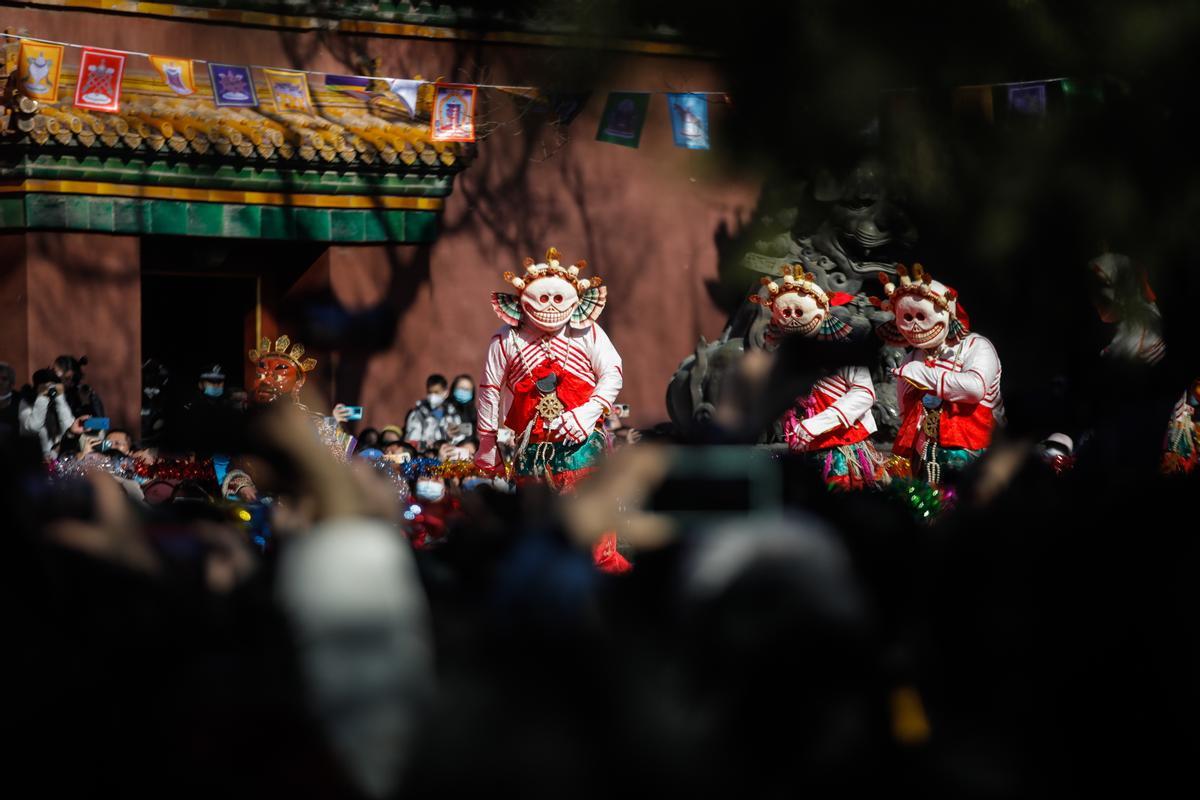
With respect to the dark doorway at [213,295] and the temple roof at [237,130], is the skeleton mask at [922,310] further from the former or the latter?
the dark doorway at [213,295]

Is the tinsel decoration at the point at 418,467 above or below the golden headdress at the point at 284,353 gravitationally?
below

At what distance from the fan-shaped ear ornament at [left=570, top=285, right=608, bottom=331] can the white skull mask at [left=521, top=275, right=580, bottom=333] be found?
77 mm

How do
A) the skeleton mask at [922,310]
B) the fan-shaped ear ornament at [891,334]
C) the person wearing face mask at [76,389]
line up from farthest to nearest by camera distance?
the person wearing face mask at [76,389] → the fan-shaped ear ornament at [891,334] → the skeleton mask at [922,310]

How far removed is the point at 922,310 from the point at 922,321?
2.2 inches

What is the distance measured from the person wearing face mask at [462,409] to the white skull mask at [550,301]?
3.11 meters

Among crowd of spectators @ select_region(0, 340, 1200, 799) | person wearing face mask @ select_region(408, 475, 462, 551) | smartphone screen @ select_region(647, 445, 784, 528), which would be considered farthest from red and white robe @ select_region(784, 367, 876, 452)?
crowd of spectators @ select_region(0, 340, 1200, 799)

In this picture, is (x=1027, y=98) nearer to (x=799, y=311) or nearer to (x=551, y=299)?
(x=799, y=311)

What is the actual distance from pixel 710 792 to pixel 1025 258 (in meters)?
6.75

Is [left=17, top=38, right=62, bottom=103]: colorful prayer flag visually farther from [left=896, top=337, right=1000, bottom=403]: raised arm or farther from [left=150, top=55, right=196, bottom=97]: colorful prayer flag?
[left=896, top=337, right=1000, bottom=403]: raised arm

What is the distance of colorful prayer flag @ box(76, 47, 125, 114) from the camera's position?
9.64 m

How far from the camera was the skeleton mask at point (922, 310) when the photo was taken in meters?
8.41

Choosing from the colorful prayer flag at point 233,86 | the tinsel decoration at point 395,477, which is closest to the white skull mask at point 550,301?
the tinsel decoration at point 395,477

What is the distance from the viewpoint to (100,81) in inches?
382

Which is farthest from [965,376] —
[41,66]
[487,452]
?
[41,66]
